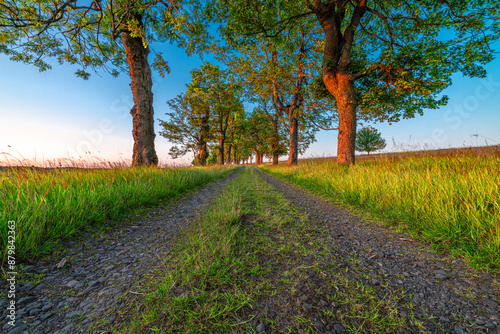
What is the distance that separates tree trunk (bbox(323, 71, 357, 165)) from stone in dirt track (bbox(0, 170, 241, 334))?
7459mm

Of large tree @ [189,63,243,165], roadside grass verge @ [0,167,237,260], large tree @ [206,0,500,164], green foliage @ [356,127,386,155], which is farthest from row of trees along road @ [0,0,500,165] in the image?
green foliage @ [356,127,386,155]

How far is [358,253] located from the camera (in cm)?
189

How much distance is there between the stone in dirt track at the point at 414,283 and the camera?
107 cm

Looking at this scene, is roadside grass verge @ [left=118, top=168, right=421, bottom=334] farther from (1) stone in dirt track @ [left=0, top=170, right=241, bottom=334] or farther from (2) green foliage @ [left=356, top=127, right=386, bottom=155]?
(2) green foliage @ [left=356, top=127, right=386, bottom=155]

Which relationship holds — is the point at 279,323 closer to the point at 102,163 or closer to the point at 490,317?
the point at 490,317

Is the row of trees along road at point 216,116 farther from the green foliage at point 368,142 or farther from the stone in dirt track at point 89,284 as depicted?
the green foliage at point 368,142

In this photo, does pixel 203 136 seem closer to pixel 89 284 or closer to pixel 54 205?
pixel 54 205

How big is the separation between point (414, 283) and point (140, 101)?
31.5 ft

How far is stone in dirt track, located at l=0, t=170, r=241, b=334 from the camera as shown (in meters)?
1.06

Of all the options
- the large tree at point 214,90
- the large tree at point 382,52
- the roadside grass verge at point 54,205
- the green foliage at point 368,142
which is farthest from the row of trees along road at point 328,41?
the green foliage at point 368,142

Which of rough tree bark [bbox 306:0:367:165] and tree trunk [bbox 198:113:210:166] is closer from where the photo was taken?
rough tree bark [bbox 306:0:367:165]

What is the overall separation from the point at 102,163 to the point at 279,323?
7.06m

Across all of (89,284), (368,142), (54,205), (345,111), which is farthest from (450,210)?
(368,142)

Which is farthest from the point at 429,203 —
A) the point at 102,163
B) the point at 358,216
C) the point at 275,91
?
the point at 275,91
